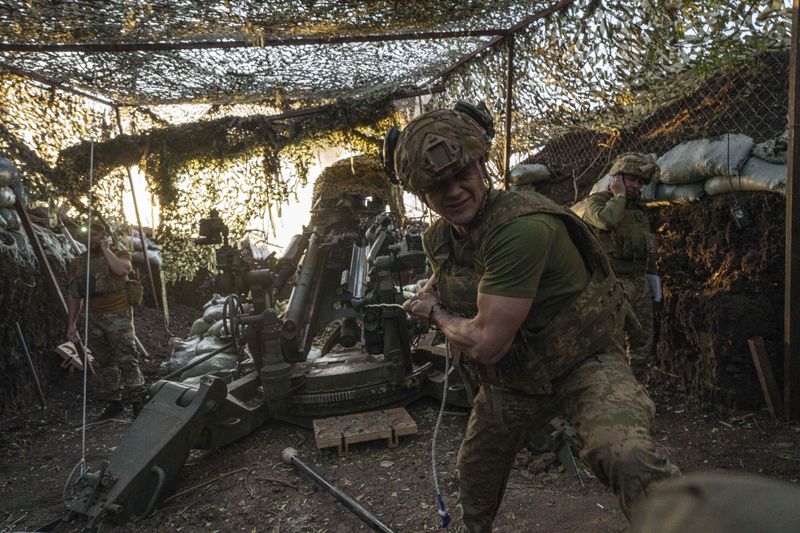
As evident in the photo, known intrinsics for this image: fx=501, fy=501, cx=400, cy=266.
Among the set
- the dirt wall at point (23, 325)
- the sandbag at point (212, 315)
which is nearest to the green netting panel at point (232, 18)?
the dirt wall at point (23, 325)

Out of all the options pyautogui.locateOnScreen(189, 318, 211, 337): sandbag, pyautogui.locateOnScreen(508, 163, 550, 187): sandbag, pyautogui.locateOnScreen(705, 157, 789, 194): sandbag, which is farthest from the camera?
pyautogui.locateOnScreen(189, 318, 211, 337): sandbag

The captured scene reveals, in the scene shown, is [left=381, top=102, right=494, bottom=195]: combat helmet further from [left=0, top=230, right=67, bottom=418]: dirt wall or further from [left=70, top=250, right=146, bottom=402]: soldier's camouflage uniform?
[left=0, top=230, right=67, bottom=418]: dirt wall

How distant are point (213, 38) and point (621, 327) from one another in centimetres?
400

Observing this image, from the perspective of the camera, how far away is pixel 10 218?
573 cm

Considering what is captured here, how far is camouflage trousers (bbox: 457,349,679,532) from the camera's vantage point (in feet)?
5.27

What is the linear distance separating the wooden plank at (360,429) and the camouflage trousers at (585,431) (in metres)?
1.75

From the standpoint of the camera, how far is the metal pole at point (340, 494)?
2670 mm

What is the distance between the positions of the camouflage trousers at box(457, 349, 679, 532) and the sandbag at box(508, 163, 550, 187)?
4.45 meters

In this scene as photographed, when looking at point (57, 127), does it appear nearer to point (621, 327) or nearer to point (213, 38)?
point (213, 38)

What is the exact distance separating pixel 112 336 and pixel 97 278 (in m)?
0.67

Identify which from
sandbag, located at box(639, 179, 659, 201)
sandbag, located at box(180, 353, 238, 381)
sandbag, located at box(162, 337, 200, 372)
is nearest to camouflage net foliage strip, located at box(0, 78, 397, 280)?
sandbag, located at box(162, 337, 200, 372)

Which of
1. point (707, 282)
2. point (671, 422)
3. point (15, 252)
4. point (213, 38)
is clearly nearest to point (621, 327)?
point (671, 422)

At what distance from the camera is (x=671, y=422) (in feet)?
13.3

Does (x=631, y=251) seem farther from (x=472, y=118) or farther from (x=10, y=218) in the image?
(x=10, y=218)
